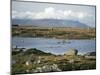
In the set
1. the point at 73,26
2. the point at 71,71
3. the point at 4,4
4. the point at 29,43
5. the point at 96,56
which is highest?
the point at 4,4

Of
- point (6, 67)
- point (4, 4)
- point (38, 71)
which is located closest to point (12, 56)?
point (6, 67)

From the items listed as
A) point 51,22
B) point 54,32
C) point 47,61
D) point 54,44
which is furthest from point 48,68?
point 51,22

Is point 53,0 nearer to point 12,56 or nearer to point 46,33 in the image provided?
point 46,33

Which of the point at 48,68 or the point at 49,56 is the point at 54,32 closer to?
the point at 49,56

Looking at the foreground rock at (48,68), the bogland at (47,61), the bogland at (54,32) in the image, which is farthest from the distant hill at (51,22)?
the foreground rock at (48,68)

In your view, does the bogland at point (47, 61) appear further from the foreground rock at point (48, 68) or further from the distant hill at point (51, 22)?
the distant hill at point (51, 22)

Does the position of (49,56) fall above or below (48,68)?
above

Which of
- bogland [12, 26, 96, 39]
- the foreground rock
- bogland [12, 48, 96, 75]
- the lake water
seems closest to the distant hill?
bogland [12, 26, 96, 39]
